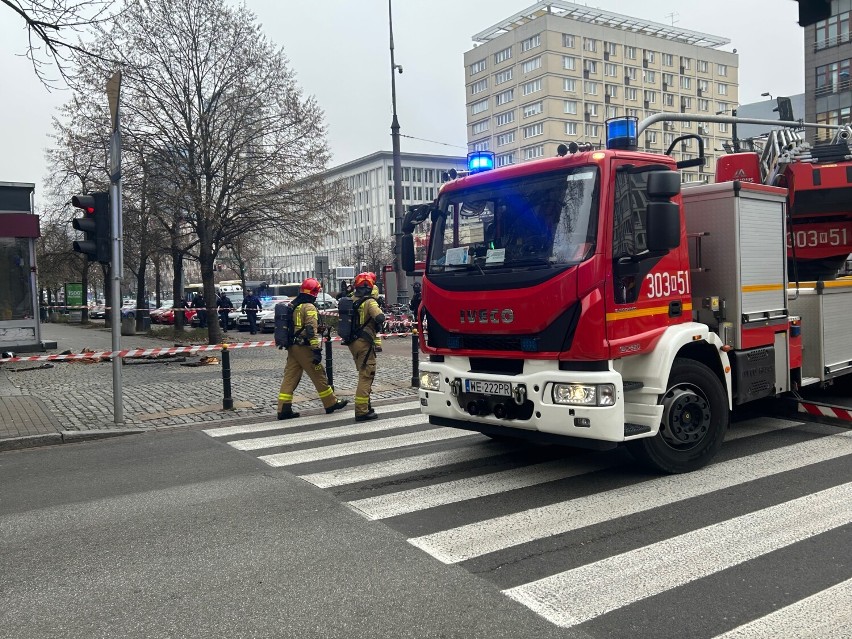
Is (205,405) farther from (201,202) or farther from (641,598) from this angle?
(201,202)

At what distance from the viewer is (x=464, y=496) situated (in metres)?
5.68

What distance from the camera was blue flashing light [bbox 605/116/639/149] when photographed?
614 cm

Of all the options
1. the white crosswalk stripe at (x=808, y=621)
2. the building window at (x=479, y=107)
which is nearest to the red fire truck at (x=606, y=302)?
the white crosswalk stripe at (x=808, y=621)

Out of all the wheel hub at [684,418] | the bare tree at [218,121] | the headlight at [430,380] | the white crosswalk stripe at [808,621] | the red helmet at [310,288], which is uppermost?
the bare tree at [218,121]

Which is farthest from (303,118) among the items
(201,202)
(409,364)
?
(409,364)

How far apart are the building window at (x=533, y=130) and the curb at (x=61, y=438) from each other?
8021 centimetres

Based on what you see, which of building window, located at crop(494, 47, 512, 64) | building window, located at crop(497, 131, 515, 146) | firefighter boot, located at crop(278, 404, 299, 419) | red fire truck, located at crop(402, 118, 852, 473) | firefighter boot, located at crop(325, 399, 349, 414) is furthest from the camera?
building window, located at crop(497, 131, 515, 146)

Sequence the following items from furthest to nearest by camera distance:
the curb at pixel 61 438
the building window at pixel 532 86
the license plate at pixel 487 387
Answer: the building window at pixel 532 86
the curb at pixel 61 438
the license plate at pixel 487 387

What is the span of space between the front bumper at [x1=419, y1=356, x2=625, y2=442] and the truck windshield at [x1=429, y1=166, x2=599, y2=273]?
863 mm

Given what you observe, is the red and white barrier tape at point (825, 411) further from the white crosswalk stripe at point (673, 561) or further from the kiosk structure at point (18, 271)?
the kiosk structure at point (18, 271)

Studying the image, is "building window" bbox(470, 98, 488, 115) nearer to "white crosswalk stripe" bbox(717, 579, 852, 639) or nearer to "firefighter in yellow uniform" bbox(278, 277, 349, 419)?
"firefighter in yellow uniform" bbox(278, 277, 349, 419)

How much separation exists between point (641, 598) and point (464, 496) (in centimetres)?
210

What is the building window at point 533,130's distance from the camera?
83938mm

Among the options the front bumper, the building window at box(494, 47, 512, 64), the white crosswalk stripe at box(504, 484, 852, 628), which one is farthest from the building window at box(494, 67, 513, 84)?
the white crosswalk stripe at box(504, 484, 852, 628)
